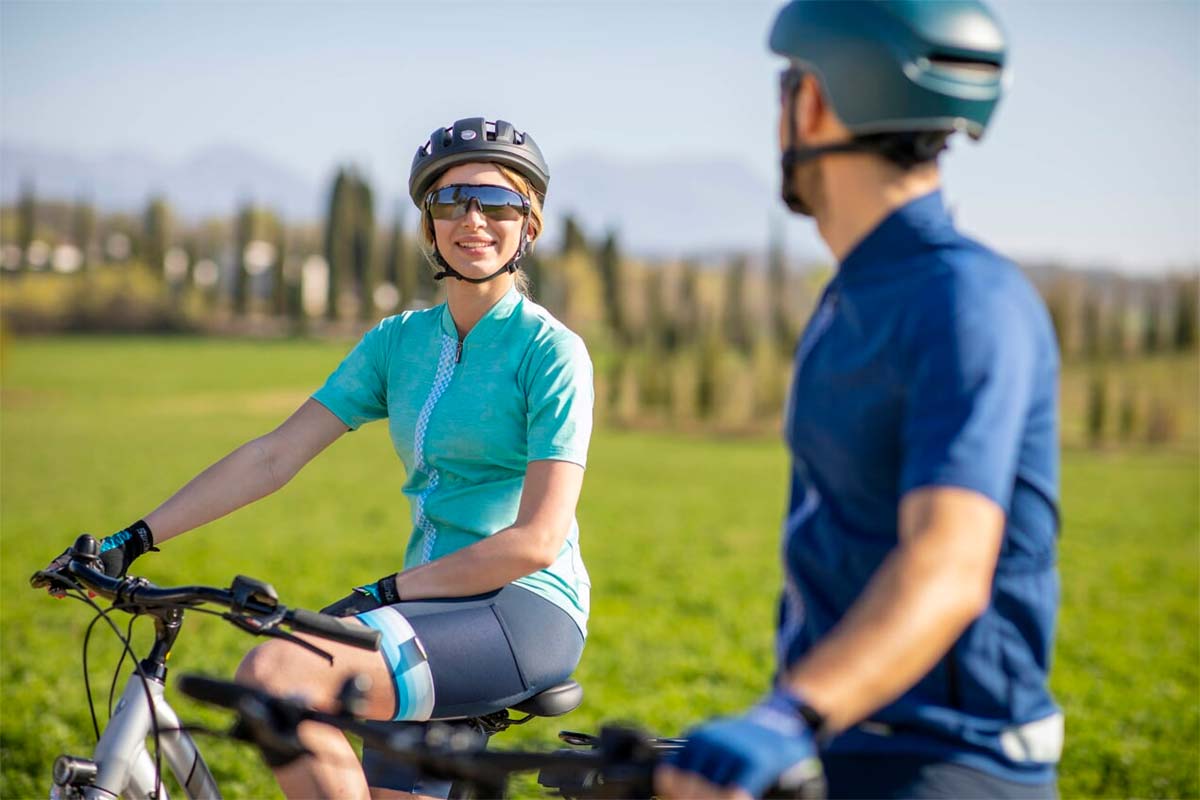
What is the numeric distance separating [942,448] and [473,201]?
6.56 feet

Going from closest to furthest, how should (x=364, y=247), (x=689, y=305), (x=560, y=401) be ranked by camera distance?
(x=560, y=401) < (x=689, y=305) < (x=364, y=247)

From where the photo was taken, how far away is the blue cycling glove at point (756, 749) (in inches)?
69.8

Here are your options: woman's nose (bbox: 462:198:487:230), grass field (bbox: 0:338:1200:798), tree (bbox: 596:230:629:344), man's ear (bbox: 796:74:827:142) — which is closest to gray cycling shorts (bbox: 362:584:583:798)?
woman's nose (bbox: 462:198:487:230)

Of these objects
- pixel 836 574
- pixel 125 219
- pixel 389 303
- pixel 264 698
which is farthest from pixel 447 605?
pixel 125 219

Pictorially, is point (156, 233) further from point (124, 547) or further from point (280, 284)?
point (124, 547)

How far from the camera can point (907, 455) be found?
6.70ft

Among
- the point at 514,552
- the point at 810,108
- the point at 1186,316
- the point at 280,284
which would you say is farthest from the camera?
the point at 280,284

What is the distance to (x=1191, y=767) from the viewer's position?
27.1 feet

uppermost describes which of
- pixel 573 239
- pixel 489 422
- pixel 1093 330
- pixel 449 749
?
pixel 573 239

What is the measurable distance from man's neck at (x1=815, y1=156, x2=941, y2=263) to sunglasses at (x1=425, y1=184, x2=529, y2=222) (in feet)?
5.08

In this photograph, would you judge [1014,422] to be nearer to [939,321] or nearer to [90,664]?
[939,321]

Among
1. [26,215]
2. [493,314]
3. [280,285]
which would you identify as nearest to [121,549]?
[493,314]

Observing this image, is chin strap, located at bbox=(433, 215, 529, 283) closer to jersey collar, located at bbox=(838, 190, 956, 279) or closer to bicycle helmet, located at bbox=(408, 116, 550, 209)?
bicycle helmet, located at bbox=(408, 116, 550, 209)

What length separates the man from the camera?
6.35ft
